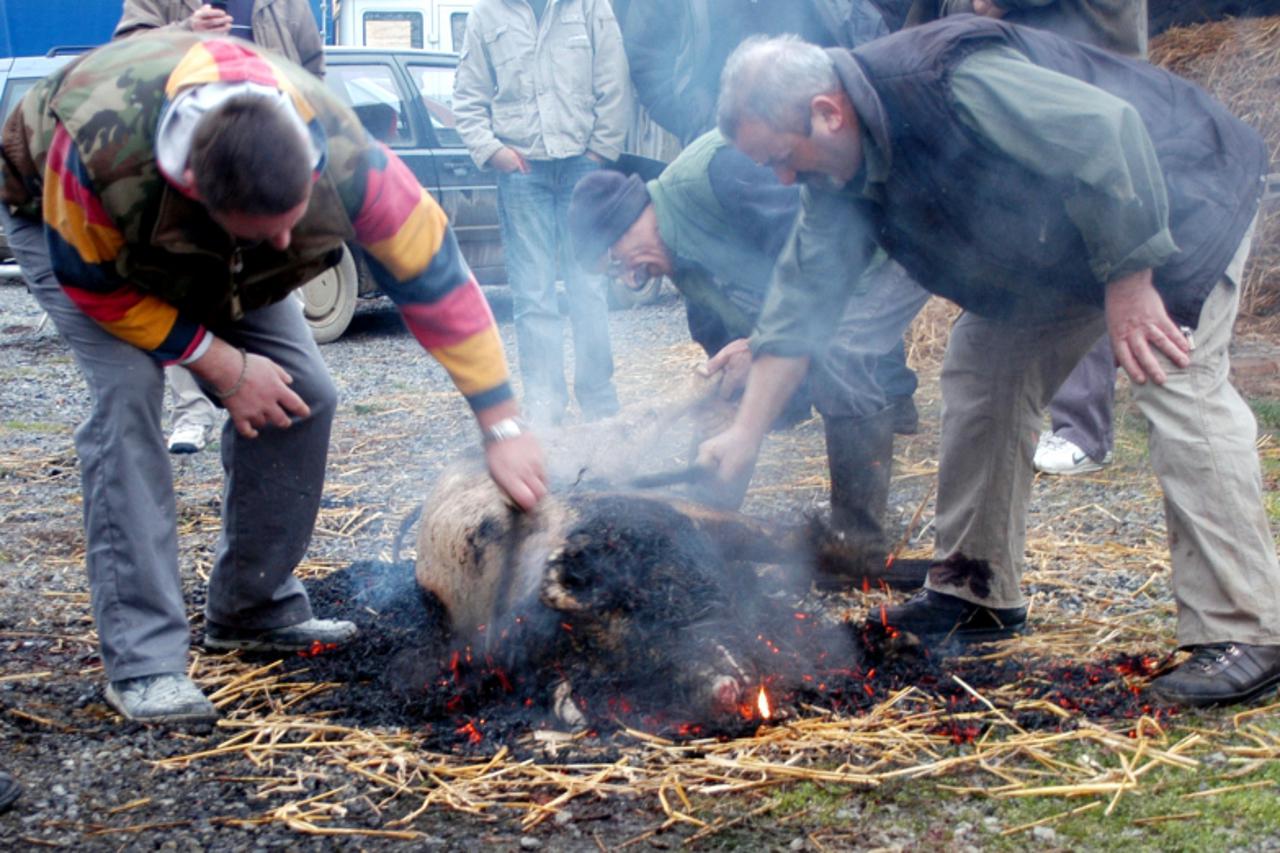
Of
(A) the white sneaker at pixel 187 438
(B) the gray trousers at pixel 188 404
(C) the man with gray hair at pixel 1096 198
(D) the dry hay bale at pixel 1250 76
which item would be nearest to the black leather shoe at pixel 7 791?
(C) the man with gray hair at pixel 1096 198

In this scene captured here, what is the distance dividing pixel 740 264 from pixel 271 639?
236cm

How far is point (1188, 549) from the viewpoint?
2.95 metres

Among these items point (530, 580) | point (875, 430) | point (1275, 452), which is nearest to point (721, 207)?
point (875, 430)

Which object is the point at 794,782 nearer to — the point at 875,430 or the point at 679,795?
the point at 679,795

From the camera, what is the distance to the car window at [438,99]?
32.2 feet

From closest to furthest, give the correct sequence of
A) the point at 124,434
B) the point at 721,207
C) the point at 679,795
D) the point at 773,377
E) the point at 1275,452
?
the point at 679,795, the point at 124,434, the point at 773,377, the point at 721,207, the point at 1275,452

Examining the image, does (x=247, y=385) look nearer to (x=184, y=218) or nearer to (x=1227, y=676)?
(x=184, y=218)

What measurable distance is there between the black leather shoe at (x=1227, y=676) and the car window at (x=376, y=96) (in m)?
7.70

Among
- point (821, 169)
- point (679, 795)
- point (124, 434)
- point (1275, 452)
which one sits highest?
point (821, 169)

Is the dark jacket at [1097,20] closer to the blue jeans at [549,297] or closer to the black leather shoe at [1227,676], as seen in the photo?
the black leather shoe at [1227,676]

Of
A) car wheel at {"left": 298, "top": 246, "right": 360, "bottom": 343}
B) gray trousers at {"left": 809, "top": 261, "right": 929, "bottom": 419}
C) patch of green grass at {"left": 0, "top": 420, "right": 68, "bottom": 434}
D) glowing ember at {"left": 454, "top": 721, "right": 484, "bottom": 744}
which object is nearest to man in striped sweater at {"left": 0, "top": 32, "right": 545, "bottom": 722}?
glowing ember at {"left": 454, "top": 721, "right": 484, "bottom": 744}

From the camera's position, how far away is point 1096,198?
2.73 m

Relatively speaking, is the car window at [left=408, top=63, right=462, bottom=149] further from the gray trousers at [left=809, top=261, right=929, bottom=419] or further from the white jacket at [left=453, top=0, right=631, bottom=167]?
the gray trousers at [left=809, top=261, right=929, bottom=419]

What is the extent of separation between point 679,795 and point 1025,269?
1620 mm
